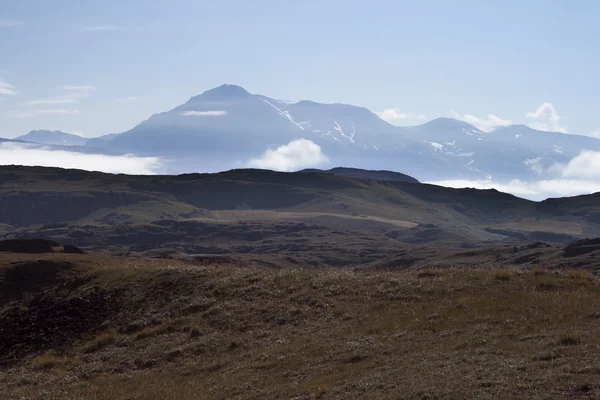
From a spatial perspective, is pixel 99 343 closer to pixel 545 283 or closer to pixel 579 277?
pixel 545 283

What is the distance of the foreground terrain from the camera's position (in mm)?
17062

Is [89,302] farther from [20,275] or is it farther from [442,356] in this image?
[442,356]

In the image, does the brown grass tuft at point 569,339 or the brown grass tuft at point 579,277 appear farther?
the brown grass tuft at point 579,277

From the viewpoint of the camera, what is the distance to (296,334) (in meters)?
23.9

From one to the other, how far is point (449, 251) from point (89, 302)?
11873 cm

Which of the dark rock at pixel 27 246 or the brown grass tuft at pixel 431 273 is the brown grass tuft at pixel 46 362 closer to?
the brown grass tuft at pixel 431 273

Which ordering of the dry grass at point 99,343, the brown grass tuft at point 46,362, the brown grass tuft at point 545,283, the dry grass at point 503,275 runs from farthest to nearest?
the dry grass at point 503,275 → the dry grass at point 99,343 → the brown grass tuft at point 46,362 → the brown grass tuft at point 545,283

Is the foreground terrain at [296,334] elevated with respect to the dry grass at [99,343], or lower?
elevated

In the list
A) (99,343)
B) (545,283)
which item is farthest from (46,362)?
(545,283)

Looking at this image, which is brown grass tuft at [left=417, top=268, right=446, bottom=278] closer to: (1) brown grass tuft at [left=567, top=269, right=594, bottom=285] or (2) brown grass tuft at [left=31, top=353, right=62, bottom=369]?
(1) brown grass tuft at [left=567, top=269, right=594, bottom=285]

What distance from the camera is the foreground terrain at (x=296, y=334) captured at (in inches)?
672

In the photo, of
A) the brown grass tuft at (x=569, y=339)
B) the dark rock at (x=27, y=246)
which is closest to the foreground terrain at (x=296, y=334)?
the brown grass tuft at (x=569, y=339)

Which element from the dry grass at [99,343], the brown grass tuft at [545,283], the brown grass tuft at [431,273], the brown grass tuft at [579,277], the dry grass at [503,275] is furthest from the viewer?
the brown grass tuft at [431,273]

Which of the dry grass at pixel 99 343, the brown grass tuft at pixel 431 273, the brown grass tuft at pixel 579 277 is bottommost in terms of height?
the dry grass at pixel 99 343
